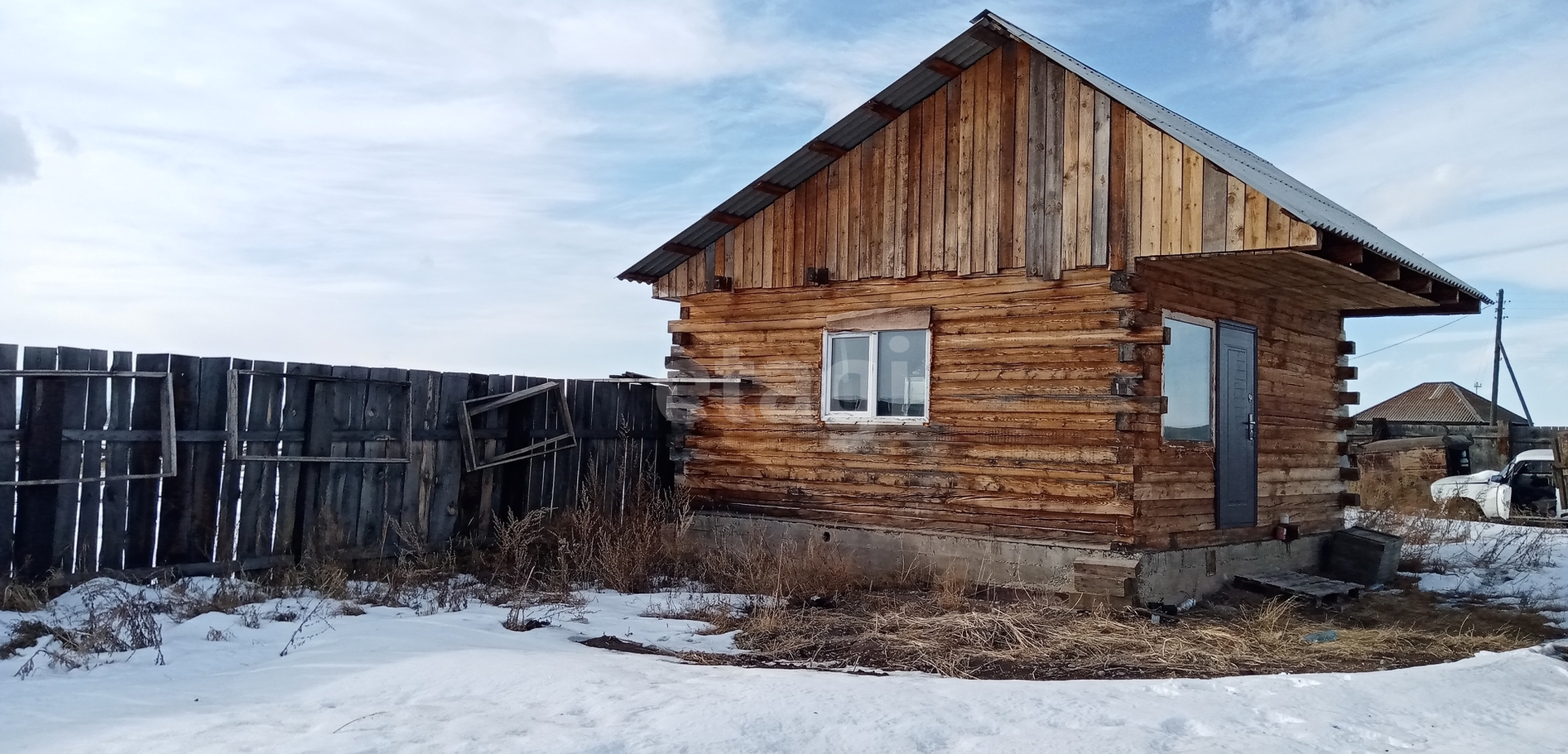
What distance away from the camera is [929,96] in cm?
1159

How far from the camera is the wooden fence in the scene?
28.7ft

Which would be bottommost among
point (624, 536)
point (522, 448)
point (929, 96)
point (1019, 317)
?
point (624, 536)

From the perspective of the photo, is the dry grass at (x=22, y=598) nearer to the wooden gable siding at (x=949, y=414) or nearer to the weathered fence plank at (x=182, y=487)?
the weathered fence plank at (x=182, y=487)

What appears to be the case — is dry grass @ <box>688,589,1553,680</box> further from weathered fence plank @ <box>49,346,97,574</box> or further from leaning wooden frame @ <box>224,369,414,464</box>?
weathered fence plank @ <box>49,346,97,574</box>

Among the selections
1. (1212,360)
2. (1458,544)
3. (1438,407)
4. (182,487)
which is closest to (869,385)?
(1212,360)

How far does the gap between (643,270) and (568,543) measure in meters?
3.48

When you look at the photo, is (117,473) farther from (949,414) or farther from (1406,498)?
(1406,498)

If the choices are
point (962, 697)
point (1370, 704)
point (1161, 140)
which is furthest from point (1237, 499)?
point (962, 697)

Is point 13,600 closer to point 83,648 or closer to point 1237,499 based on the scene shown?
point 83,648

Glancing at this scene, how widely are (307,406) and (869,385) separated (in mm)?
5485

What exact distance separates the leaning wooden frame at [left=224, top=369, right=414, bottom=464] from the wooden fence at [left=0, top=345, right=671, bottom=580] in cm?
2

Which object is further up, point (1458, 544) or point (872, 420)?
point (872, 420)

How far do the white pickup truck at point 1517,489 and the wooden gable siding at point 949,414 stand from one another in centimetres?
1423

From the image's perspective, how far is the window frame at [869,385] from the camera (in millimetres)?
11391
